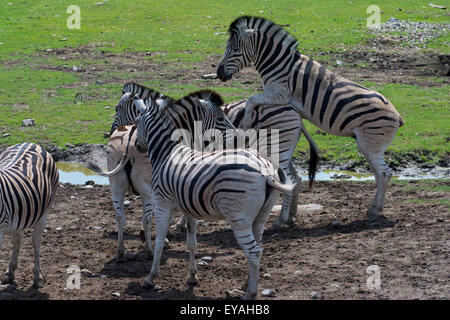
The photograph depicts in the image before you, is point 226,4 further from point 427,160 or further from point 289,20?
point 427,160

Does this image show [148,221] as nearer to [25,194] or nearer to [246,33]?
[25,194]

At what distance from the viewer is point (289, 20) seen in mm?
27328

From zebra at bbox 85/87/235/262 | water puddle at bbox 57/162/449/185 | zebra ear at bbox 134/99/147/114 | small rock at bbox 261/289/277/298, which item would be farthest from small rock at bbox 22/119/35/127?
small rock at bbox 261/289/277/298

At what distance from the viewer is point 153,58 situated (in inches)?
914

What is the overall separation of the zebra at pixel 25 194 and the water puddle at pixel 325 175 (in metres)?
4.96

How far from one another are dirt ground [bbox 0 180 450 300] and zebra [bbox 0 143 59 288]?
0.45 metres

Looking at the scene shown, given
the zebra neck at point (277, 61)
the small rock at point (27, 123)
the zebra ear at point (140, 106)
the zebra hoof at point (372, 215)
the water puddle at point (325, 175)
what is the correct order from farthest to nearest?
the small rock at point (27, 123) → the water puddle at point (325, 175) → the zebra neck at point (277, 61) → the zebra hoof at point (372, 215) → the zebra ear at point (140, 106)

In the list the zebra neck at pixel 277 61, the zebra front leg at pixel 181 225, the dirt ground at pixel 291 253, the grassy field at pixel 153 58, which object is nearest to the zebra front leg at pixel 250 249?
the dirt ground at pixel 291 253

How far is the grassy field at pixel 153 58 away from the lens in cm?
1656

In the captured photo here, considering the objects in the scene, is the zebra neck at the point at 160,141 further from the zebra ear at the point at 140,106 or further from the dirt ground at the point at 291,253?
the dirt ground at the point at 291,253

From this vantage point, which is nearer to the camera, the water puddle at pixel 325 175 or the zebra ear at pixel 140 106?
the zebra ear at pixel 140 106

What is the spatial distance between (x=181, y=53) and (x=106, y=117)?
6.92m

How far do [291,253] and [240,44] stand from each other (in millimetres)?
3875

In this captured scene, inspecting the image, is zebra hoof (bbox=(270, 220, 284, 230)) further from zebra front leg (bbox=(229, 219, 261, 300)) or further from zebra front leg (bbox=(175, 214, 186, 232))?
zebra front leg (bbox=(229, 219, 261, 300))
